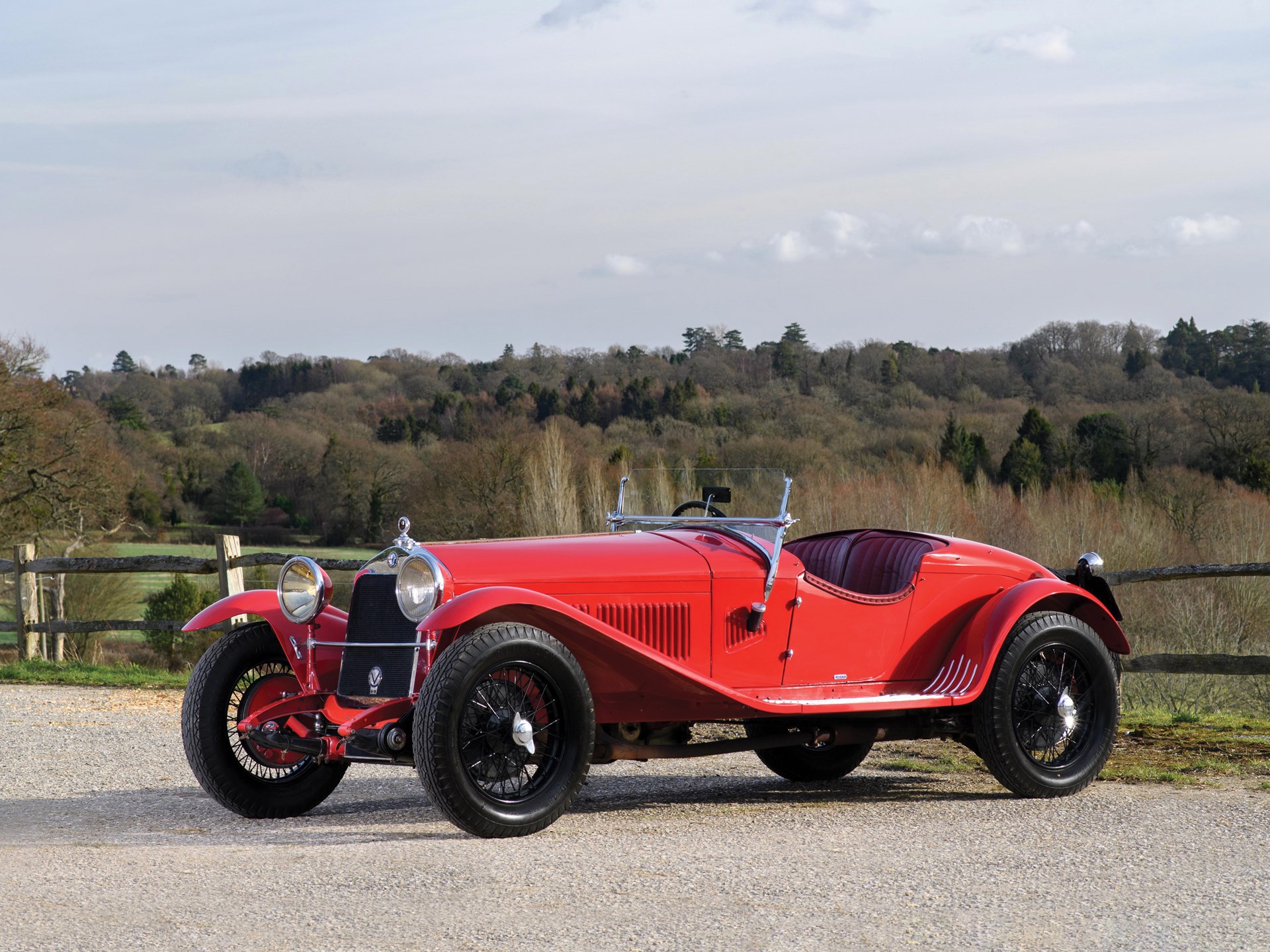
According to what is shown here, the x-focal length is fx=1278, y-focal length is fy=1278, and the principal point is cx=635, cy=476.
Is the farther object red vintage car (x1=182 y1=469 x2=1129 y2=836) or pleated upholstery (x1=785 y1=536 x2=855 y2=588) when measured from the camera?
pleated upholstery (x1=785 y1=536 x2=855 y2=588)

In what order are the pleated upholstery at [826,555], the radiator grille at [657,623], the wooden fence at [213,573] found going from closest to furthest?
the radiator grille at [657,623]
the pleated upholstery at [826,555]
the wooden fence at [213,573]

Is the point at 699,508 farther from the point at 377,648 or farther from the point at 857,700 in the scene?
the point at 377,648

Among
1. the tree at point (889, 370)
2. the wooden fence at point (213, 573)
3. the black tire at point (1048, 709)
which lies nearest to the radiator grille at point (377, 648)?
the wooden fence at point (213, 573)

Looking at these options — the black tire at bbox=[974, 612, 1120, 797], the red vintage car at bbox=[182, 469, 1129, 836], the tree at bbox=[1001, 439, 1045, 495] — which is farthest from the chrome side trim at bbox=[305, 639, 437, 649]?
the tree at bbox=[1001, 439, 1045, 495]

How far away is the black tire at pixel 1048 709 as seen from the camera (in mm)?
6086

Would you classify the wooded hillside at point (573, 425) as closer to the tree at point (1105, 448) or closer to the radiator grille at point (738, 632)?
the tree at point (1105, 448)

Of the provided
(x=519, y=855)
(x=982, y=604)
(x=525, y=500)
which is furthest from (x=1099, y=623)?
(x=525, y=500)

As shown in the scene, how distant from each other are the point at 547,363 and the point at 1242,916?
298 ft

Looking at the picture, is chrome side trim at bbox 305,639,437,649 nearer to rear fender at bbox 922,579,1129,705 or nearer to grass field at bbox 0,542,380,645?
rear fender at bbox 922,579,1129,705

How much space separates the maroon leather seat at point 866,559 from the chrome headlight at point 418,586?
2259 mm

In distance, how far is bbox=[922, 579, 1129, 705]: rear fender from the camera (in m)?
6.09

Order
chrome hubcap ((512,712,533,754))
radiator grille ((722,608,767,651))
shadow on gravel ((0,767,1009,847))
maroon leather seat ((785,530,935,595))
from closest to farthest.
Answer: chrome hubcap ((512,712,533,754))
shadow on gravel ((0,767,1009,847))
radiator grille ((722,608,767,651))
maroon leather seat ((785,530,935,595))

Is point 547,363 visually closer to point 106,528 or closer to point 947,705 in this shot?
point 106,528

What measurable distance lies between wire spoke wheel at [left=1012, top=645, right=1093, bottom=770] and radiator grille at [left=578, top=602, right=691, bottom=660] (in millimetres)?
1704
